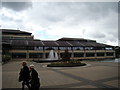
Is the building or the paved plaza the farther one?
the building

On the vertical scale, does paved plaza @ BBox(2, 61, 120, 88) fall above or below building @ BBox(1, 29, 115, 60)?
below

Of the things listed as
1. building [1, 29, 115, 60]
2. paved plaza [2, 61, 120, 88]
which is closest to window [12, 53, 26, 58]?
building [1, 29, 115, 60]

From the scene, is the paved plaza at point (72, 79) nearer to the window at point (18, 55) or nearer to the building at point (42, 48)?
the building at point (42, 48)

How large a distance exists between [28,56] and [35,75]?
53.9 metres

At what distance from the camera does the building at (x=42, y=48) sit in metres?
58.5

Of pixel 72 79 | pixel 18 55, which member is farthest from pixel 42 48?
pixel 72 79

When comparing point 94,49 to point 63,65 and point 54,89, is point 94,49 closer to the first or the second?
point 63,65

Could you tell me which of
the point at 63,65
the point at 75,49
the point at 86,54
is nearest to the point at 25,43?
the point at 75,49

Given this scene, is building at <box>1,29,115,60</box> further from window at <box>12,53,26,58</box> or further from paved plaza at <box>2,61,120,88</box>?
paved plaza at <box>2,61,120,88</box>

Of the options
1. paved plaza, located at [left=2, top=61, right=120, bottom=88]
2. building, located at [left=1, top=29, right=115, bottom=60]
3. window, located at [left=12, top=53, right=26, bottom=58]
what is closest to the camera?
paved plaza, located at [left=2, top=61, right=120, bottom=88]

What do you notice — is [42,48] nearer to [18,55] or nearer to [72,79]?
[18,55]

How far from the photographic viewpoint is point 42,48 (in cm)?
6153

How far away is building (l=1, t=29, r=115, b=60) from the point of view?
5853cm

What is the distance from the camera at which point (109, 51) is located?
7488 cm
